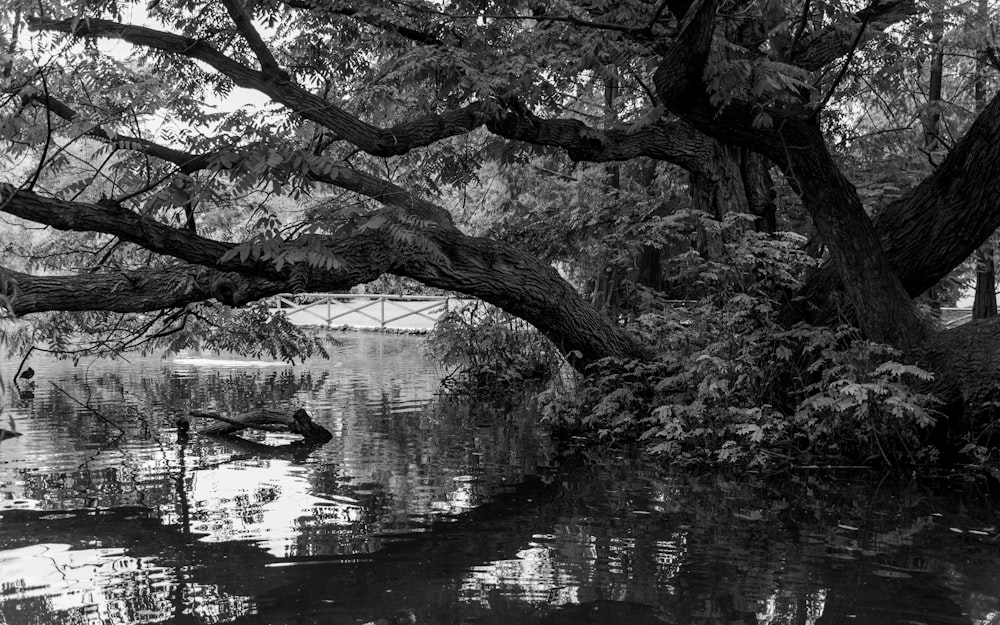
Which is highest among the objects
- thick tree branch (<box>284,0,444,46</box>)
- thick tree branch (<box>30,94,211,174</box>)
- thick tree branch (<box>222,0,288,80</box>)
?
thick tree branch (<box>284,0,444,46</box>)

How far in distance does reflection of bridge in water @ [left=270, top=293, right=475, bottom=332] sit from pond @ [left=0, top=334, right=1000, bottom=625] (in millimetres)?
19128

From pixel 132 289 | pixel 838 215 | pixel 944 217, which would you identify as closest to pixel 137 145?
pixel 132 289

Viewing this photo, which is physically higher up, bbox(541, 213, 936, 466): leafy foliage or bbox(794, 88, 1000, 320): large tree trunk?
bbox(794, 88, 1000, 320): large tree trunk

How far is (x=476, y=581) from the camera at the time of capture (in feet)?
18.1

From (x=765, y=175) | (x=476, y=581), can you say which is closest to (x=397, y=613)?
(x=476, y=581)

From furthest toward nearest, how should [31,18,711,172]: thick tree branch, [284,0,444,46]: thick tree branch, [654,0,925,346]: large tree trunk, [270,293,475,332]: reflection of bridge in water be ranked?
[270,293,475,332]: reflection of bridge in water
[284,0,444,46]: thick tree branch
[31,18,711,172]: thick tree branch
[654,0,925,346]: large tree trunk

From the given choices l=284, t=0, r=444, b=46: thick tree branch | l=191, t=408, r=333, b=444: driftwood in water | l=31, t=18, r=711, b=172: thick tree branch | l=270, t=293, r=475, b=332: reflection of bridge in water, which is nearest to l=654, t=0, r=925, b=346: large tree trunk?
l=31, t=18, r=711, b=172: thick tree branch

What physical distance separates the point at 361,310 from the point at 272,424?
68.3 ft

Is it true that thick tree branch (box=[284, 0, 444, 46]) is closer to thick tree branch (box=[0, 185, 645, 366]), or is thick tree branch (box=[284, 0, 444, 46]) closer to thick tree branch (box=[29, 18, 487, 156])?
thick tree branch (box=[29, 18, 487, 156])

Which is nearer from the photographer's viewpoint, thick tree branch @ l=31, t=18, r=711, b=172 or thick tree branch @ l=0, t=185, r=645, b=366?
thick tree branch @ l=0, t=185, r=645, b=366

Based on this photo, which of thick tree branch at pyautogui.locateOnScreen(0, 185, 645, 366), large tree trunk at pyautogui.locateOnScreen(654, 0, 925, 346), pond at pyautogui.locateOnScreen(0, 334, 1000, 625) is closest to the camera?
pond at pyautogui.locateOnScreen(0, 334, 1000, 625)

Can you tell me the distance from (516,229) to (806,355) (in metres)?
7.16

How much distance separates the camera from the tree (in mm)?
8164

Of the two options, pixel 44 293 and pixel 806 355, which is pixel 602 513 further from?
pixel 44 293
